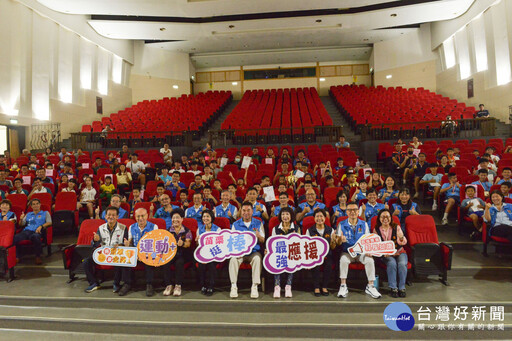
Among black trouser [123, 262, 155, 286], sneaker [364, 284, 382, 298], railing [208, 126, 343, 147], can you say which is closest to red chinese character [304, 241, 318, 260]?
sneaker [364, 284, 382, 298]

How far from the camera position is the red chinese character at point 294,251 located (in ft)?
11.8

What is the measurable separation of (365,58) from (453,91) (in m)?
6.42

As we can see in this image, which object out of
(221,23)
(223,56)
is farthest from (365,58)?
(221,23)

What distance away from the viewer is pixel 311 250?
358cm

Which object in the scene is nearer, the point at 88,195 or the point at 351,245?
the point at 351,245

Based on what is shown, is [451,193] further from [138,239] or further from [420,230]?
[138,239]

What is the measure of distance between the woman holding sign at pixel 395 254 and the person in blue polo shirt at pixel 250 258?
4.59 feet

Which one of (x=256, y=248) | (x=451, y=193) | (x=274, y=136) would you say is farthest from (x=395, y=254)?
(x=274, y=136)

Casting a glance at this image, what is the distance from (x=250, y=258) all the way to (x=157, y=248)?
3.53 ft

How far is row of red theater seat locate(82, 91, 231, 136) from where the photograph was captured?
467 inches

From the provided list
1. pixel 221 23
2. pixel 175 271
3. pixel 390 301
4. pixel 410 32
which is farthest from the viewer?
pixel 410 32

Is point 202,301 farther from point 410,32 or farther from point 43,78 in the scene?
point 410,32

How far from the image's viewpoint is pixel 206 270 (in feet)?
12.6

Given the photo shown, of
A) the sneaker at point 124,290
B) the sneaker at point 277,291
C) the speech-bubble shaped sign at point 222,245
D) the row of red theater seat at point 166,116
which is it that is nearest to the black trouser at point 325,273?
the sneaker at point 277,291
